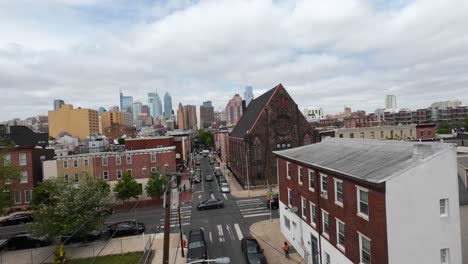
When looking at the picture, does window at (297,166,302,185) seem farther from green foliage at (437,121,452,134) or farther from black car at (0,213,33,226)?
green foliage at (437,121,452,134)

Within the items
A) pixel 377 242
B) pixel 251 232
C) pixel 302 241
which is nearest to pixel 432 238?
pixel 377 242

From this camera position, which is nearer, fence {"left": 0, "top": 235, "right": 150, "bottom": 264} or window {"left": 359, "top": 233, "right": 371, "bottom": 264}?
window {"left": 359, "top": 233, "right": 371, "bottom": 264}

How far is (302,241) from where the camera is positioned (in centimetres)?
2383

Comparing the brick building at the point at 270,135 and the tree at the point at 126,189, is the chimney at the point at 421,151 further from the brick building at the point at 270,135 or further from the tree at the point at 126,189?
the brick building at the point at 270,135

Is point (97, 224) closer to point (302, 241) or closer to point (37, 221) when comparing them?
point (37, 221)

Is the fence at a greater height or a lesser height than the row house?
lesser

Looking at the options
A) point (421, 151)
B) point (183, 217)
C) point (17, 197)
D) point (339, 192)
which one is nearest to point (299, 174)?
point (339, 192)

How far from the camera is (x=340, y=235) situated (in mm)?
18141

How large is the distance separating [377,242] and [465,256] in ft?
27.4

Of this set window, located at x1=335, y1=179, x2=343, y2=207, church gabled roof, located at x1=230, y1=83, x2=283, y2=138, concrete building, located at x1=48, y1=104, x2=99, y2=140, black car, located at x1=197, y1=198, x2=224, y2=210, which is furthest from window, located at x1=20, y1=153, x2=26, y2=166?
concrete building, located at x1=48, y1=104, x2=99, y2=140

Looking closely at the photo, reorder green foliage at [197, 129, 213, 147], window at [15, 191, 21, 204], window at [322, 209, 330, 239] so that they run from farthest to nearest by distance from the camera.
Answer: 1. green foliage at [197, 129, 213, 147]
2. window at [15, 191, 21, 204]
3. window at [322, 209, 330, 239]

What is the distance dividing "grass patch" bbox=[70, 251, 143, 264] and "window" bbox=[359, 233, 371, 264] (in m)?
17.4

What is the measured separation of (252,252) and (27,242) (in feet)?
75.6

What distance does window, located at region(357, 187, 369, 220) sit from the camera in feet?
49.1
